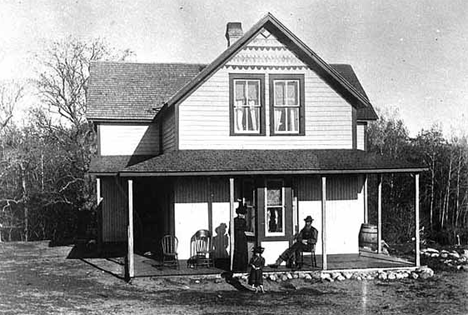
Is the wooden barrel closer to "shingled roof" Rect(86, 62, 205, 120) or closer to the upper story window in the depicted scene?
the upper story window

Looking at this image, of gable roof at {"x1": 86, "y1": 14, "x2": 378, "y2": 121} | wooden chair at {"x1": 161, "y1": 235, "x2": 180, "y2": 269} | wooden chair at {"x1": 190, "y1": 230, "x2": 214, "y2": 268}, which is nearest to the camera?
wooden chair at {"x1": 161, "y1": 235, "x2": 180, "y2": 269}

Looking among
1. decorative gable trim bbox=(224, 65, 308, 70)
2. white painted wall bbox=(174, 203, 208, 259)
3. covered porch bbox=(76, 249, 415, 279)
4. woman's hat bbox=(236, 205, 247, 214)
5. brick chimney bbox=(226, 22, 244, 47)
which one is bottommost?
covered porch bbox=(76, 249, 415, 279)

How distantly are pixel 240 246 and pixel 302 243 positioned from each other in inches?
75.4

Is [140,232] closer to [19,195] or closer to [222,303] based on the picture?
[222,303]

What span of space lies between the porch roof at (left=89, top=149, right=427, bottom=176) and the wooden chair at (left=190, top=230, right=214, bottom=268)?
2366mm

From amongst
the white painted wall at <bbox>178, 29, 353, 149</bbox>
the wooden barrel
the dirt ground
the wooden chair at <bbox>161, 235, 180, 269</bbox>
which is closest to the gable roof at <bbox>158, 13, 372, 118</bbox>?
the white painted wall at <bbox>178, 29, 353, 149</bbox>

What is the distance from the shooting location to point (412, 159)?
37062mm

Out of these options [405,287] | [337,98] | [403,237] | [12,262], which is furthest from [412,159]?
[12,262]

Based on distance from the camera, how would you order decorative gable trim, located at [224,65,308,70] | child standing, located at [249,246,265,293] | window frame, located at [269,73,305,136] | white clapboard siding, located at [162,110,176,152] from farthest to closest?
white clapboard siding, located at [162,110,176,152] < window frame, located at [269,73,305,136] < decorative gable trim, located at [224,65,308,70] < child standing, located at [249,246,265,293]

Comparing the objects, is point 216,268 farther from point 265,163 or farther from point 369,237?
point 369,237

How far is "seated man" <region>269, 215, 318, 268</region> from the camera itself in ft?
49.2

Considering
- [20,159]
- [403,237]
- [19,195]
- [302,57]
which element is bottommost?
[403,237]

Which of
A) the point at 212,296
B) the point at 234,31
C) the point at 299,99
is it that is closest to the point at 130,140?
the point at 234,31

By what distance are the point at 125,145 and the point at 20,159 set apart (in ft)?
44.0
